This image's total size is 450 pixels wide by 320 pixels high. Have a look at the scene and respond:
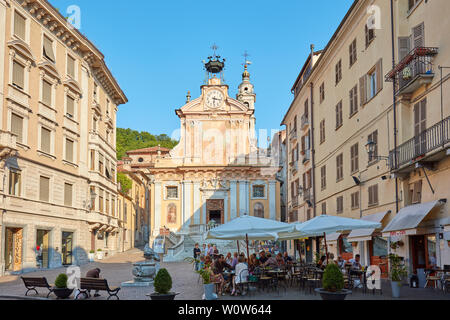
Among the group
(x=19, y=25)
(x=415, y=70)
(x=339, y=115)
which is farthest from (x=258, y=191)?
(x=415, y=70)

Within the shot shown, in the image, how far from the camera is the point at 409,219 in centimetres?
1781

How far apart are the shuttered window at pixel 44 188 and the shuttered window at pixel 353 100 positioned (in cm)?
1799

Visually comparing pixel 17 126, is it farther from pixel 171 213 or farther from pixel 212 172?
pixel 212 172

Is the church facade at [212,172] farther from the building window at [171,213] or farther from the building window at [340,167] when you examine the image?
the building window at [340,167]

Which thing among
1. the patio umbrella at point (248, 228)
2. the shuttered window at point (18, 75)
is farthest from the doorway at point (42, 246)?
the patio umbrella at point (248, 228)

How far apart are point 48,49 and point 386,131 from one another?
21.2m

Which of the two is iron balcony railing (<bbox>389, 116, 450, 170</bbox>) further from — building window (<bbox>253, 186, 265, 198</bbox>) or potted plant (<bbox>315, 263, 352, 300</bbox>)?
building window (<bbox>253, 186, 265, 198</bbox>)

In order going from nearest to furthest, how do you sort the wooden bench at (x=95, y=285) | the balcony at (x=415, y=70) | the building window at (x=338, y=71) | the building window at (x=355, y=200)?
1. the wooden bench at (x=95, y=285)
2. the balcony at (x=415, y=70)
3. the building window at (x=355, y=200)
4. the building window at (x=338, y=71)

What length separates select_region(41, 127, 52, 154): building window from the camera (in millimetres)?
31141

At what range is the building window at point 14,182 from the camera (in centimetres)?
2742

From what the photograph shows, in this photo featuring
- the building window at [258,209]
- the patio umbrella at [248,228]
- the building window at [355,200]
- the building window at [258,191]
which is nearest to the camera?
the patio umbrella at [248,228]

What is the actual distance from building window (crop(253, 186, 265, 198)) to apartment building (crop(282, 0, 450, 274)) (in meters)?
22.4

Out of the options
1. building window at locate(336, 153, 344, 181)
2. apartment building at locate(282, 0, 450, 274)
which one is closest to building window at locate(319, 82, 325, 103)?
apartment building at locate(282, 0, 450, 274)
